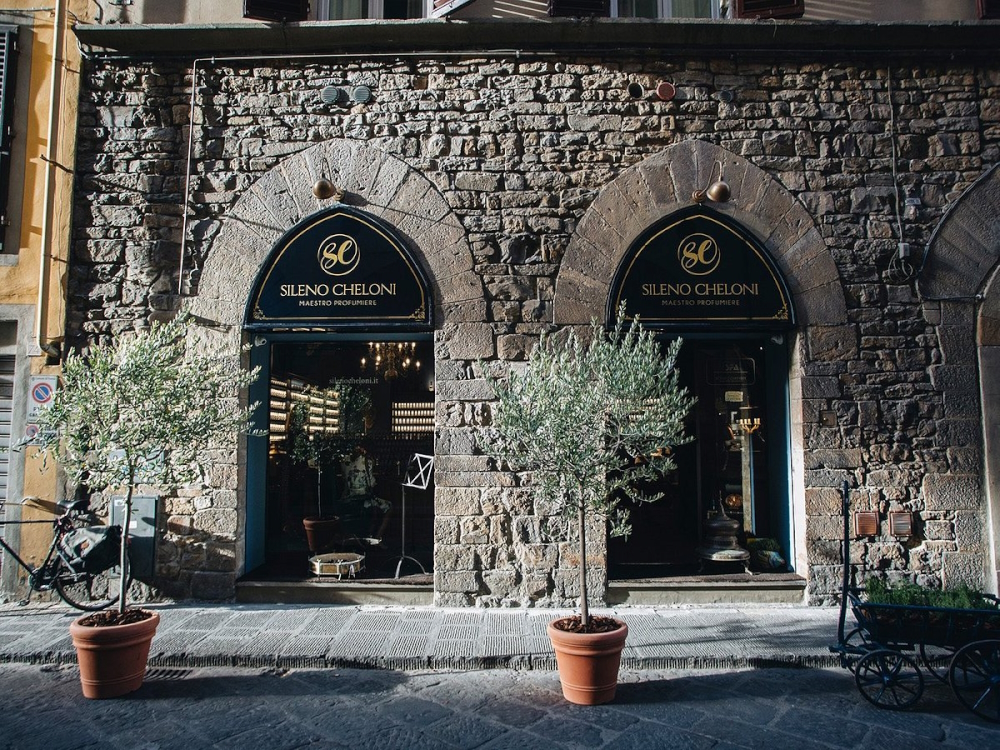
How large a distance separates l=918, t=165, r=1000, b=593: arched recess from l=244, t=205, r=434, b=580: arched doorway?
518 cm

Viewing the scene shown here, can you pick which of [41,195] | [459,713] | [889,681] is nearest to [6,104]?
[41,195]

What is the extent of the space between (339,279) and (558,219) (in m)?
2.32

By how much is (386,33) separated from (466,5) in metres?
0.87

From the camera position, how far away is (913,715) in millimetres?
4250

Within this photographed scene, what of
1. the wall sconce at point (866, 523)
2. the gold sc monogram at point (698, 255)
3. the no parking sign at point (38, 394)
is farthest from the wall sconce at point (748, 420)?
the no parking sign at point (38, 394)

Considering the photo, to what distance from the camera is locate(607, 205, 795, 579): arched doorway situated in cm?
685

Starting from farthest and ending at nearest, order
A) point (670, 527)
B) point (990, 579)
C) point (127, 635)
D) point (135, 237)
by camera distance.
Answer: point (670, 527) < point (135, 237) < point (990, 579) < point (127, 635)

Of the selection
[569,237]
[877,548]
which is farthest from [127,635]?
[877,548]

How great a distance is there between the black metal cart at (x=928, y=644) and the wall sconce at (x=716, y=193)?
156 inches

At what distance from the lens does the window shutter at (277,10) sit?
23.0 ft

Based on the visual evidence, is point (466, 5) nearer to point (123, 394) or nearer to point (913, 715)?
point (123, 394)

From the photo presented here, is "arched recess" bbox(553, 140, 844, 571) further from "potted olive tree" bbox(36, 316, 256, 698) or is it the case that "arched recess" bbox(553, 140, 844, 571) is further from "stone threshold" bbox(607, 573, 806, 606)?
"potted olive tree" bbox(36, 316, 256, 698)

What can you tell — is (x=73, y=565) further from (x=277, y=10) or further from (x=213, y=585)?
(x=277, y=10)

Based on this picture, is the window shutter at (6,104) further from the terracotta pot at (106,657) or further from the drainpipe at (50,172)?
the terracotta pot at (106,657)
